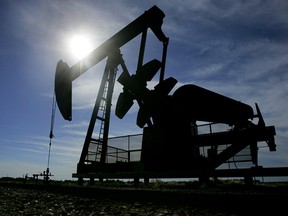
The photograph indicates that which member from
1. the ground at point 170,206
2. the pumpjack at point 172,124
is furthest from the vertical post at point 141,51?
the ground at point 170,206

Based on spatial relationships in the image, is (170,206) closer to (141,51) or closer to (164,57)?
(141,51)

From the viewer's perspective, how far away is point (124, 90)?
31.2ft

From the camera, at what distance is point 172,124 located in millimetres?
7148

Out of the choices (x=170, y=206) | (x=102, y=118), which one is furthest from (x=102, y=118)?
(x=170, y=206)

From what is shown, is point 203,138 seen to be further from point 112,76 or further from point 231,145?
point 112,76

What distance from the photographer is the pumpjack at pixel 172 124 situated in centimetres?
678

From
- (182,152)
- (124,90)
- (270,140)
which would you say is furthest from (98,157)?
(270,140)

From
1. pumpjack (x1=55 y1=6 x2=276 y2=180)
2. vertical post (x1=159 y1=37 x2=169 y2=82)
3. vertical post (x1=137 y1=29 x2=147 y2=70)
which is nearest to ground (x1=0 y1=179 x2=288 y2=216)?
pumpjack (x1=55 y1=6 x2=276 y2=180)

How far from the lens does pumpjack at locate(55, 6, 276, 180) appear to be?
22.2ft

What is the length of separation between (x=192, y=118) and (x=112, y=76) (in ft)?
16.9

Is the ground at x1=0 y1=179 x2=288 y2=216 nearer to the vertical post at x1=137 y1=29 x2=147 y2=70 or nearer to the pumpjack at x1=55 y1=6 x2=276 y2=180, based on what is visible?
the pumpjack at x1=55 y1=6 x2=276 y2=180

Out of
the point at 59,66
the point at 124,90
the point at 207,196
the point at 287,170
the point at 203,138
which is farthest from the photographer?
the point at 59,66

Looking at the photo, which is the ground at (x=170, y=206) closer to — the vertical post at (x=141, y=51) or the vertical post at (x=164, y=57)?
the vertical post at (x=164, y=57)

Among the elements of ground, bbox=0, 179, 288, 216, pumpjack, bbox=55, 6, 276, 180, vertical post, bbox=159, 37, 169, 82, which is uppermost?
vertical post, bbox=159, 37, 169, 82
